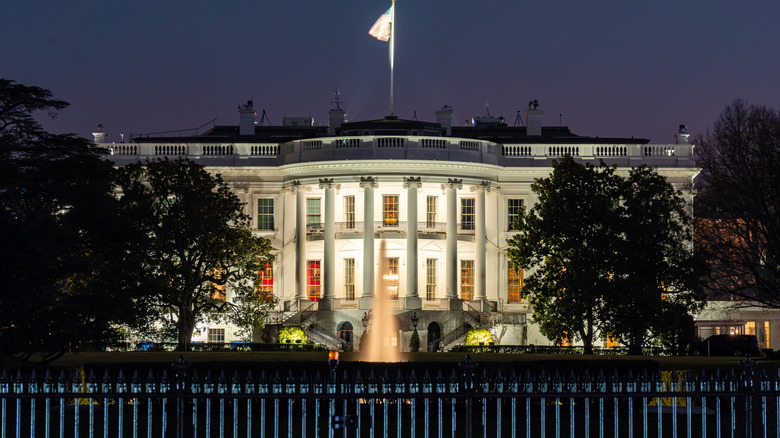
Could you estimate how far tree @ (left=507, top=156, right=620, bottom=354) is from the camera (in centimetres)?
6525

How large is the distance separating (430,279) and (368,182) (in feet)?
21.7

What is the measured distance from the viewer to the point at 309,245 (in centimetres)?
8250

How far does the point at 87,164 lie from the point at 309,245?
45.1m

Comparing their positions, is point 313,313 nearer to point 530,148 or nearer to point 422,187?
point 422,187

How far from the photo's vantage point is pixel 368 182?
261 ft

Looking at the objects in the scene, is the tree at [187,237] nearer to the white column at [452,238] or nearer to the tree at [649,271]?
the white column at [452,238]

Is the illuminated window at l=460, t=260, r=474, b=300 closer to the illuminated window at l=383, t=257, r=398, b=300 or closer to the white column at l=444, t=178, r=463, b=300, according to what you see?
the white column at l=444, t=178, r=463, b=300

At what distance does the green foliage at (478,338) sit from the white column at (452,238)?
538 centimetres

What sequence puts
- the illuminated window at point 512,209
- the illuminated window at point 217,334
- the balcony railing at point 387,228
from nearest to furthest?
the balcony railing at point 387,228
the illuminated window at point 217,334
the illuminated window at point 512,209

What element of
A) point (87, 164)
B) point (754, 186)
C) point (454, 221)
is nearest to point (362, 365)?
point (87, 164)

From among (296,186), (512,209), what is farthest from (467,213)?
(296,186)

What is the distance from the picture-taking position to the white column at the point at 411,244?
7807 cm

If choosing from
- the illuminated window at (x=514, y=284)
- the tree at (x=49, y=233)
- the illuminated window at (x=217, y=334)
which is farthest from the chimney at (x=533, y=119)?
the tree at (x=49, y=233)

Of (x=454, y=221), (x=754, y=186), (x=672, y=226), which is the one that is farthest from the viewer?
(x=454, y=221)
